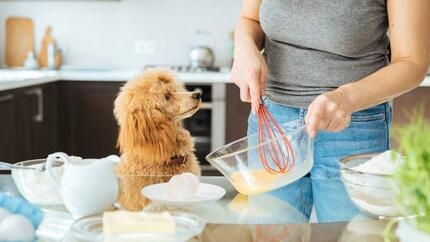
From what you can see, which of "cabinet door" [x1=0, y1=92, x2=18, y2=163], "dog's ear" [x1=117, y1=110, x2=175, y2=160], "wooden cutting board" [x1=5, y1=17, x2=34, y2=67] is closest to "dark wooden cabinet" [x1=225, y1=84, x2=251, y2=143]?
"cabinet door" [x1=0, y1=92, x2=18, y2=163]

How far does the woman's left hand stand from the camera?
42.3 inches

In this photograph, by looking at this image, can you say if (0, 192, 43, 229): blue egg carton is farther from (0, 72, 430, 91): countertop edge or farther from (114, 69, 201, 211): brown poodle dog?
(0, 72, 430, 91): countertop edge

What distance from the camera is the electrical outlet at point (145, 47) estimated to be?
4.01m

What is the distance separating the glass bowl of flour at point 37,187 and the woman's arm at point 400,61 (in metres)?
0.51

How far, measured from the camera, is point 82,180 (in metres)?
1.00

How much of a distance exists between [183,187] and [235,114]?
7.86 ft

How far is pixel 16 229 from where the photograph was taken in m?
0.84

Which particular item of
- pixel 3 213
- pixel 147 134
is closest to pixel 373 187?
pixel 3 213

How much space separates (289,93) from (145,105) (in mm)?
495

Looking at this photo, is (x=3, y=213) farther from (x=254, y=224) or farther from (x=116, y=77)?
(x=116, y=77)

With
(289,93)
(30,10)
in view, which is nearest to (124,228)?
(289,93)

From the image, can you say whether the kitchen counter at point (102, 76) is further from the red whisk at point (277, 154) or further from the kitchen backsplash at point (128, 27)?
the red whisk at point (277, 154)

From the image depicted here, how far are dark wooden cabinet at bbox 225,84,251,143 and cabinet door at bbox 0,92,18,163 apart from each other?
3.73ft

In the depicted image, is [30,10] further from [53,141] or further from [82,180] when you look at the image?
[82,180]
